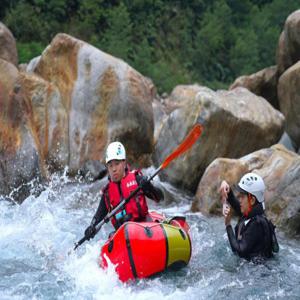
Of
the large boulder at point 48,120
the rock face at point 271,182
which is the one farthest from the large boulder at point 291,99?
the large boulder at point 48,120

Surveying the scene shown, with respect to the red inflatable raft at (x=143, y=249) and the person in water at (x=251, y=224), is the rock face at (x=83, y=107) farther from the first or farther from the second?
the person in water at (x=251, y=224)

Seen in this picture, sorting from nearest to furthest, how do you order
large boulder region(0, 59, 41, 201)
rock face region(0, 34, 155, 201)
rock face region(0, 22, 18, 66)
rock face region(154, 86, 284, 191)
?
large boulder region(0, 59, 41, 201), rock face region(154, 86, 284, 191), rock face region(0, 34, 155, 201), rock face region(0, 22, 18, 66)

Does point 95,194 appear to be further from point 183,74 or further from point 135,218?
point 183,74

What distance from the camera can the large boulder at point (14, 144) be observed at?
28.1 feet

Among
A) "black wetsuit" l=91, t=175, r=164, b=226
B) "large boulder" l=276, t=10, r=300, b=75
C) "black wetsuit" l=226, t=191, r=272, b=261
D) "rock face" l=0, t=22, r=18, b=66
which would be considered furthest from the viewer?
"large boulder" l=276, t=10, r=300, b=75

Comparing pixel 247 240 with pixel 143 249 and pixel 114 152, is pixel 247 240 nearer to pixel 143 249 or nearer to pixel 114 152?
pixel 143 249

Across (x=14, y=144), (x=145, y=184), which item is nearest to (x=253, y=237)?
(x=145, y=184)

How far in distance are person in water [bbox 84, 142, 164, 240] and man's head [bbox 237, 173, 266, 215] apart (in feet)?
2.68

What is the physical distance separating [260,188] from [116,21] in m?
20.7

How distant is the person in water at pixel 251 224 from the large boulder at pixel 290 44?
8.13 metres

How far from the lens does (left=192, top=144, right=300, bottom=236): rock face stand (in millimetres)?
6992

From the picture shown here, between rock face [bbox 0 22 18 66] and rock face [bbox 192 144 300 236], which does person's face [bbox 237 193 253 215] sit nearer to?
rock face [bbox 192 144 300 236]

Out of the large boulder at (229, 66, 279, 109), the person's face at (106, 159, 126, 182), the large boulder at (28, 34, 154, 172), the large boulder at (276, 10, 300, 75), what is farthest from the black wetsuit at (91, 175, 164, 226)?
the large boulder at (229, 66, 279, 109)

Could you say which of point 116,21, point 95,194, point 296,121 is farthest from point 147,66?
point 95,194
